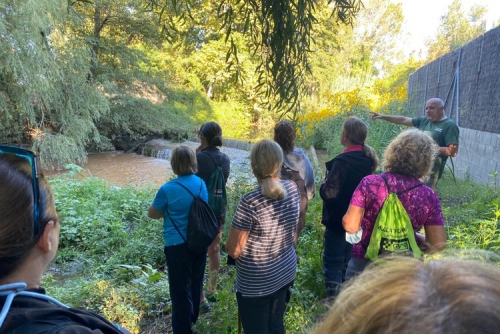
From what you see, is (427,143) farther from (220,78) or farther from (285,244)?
(220,78)

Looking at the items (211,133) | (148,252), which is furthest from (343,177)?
(148,252)

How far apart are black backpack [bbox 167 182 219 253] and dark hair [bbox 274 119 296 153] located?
1.05 meters

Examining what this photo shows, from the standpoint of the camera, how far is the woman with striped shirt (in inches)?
97.5

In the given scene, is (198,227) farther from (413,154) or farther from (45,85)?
(45,85)

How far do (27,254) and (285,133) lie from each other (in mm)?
2876

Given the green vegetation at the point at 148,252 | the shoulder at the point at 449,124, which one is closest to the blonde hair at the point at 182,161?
the green vegetation at the point at 148,252

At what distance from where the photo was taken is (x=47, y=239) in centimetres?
109

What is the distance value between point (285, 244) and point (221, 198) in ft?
4.57

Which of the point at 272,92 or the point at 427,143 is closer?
the point at 272,92

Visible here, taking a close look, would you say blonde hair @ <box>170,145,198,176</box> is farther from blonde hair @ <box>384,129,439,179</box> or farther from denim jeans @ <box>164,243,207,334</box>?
blonde hair @ <box>384,129,439,179</box>

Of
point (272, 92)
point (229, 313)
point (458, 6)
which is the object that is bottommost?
point (229, 313)

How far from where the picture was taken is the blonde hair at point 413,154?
2492 millimetres

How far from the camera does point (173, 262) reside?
125 inches

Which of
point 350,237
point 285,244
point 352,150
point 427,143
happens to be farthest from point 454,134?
point 285,244
